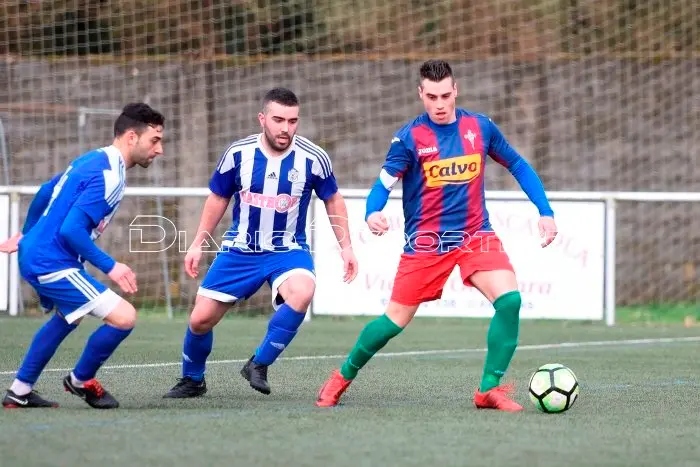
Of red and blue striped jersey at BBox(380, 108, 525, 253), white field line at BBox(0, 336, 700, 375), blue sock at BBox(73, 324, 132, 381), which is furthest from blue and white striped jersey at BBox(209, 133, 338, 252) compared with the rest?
white field line at BBox(0, 336, 700, 375)

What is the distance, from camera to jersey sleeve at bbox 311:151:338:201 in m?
7.29

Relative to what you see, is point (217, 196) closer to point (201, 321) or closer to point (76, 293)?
point (201, 321)

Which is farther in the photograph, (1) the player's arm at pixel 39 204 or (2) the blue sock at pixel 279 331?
(2) the blue sock at pixel 279 331

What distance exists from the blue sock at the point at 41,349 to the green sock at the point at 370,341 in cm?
136

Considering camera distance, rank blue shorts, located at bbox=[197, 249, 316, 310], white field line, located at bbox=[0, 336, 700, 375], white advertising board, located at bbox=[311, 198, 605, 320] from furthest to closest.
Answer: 1. white advertising board, located at bbox=[311, 198, 605, 320]
2. white field line, located at bbox=[0, 336, 700, 375]
3. blue shorts, located at bbox=[197, 249, 316, 310]

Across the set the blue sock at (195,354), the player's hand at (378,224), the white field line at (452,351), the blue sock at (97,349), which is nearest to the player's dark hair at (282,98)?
the player's hand at (378,224)

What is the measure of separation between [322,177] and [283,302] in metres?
0.71

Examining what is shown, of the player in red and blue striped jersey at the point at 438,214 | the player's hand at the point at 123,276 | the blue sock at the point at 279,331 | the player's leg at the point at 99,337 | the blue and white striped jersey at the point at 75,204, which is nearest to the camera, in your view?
the player's hand at the point at 123,276

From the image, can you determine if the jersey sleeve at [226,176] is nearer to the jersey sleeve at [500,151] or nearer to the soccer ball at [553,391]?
the jersey sleeve at [500,151]

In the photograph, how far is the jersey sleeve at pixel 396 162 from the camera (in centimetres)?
663

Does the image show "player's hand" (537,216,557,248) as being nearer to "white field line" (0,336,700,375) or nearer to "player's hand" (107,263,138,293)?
"player's hand" (107,263,138,293)

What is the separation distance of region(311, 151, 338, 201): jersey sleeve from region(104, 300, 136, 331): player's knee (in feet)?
4.80

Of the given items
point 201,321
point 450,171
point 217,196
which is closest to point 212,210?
point 217,196

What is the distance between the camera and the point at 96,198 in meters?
6.09
